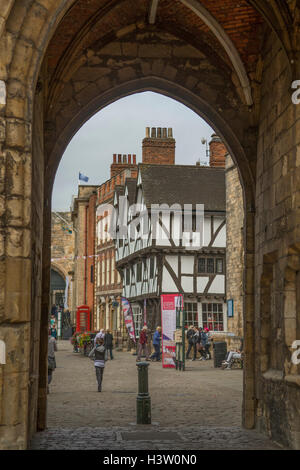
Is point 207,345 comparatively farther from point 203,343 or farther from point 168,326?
point 168,326

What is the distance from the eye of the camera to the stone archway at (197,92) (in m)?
7.88

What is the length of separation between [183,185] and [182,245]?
3206 millimetres

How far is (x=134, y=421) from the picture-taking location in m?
9.98

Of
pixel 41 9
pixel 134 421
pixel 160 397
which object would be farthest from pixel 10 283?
pixel 160 397

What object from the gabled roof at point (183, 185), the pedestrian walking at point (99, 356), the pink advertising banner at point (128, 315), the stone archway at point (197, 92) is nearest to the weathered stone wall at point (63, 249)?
the gabled roof at point (183, 185)

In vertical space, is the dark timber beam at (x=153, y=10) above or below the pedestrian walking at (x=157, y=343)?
above

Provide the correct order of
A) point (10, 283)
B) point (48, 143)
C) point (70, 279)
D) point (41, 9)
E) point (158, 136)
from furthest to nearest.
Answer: point (70, 279) < point (158, 136) < point (48, 143) < point (41, 9) < point (10, 283)

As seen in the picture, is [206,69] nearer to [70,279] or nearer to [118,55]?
[118,55]

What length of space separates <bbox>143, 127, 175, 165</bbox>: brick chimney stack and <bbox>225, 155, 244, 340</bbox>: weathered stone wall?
8.34m

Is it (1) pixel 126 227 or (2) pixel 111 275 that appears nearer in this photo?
(1) pixel 126 227

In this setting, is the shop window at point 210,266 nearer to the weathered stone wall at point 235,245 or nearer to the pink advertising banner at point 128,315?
the weathered stone wall at point 235,245

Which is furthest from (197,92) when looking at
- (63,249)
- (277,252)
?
(63,249)

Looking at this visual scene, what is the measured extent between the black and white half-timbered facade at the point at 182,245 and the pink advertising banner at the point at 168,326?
18.6 ft

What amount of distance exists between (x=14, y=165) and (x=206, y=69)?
17.9 ft
